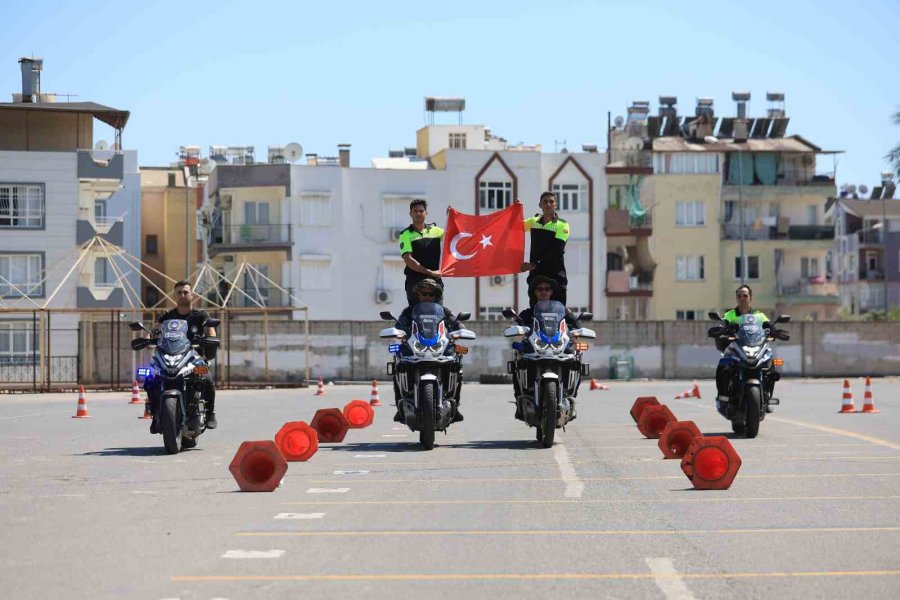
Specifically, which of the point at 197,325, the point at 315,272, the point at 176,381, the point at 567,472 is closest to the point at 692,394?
the point at 197,325

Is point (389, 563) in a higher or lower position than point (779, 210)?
lower

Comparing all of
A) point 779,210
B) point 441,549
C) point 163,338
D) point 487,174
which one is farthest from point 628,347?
point 441,549

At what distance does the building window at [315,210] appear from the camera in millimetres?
75312

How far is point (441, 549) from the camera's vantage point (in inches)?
360

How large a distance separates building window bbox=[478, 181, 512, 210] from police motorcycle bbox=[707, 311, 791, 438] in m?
57.9

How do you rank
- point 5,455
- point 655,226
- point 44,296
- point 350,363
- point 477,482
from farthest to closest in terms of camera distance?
point 655,226 → point 44,296 → point 350,363 → point 5,455 → point 477,482

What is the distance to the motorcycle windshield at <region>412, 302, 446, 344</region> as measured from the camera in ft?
57.2

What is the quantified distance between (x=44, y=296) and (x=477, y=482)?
176 ft

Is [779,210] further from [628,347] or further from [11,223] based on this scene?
[11,223]

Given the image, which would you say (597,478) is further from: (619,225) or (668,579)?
(619,225)

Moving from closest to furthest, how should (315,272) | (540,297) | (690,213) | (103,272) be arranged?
(540,297) → (315,272) → (103,272) → (690,213)

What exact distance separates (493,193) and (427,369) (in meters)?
61.0

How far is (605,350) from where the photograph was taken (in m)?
63.2

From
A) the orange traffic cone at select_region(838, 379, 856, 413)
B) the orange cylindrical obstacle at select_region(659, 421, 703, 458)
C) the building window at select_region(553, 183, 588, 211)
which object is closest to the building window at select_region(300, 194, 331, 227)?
the building window at select_region(553, 183, 588, 211)
